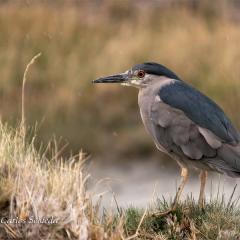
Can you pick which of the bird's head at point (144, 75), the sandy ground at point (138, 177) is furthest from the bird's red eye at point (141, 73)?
the sandy ground at point (138, 177)

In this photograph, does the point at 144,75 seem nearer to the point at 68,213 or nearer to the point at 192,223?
the point at 192,223

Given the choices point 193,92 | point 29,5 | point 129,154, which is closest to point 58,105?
point 129,154

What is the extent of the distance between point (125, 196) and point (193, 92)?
4555 millimetres

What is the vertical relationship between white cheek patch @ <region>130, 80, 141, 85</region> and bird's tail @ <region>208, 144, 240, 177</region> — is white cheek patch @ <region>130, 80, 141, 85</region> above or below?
above

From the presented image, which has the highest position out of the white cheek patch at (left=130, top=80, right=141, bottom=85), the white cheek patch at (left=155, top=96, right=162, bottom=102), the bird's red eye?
the bird's red eye

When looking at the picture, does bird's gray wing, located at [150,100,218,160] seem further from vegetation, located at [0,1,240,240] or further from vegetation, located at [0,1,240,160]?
vegetation, located at [0,1,240,160]

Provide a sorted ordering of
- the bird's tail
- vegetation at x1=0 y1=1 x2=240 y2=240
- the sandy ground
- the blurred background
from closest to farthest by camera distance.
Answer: vegetation at x1=0 y1=1 x2=240 y2=240 → the bird's tail → the sandy ground → the blurred background

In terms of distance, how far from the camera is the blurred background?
1123 centimetres

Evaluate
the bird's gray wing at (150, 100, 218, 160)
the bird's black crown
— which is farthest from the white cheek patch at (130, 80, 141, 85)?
the bird's gray wing at (150, 100, 218, 160)

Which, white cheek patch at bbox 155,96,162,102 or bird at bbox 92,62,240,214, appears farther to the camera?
white cheek patch at bbox 155,96,162,102

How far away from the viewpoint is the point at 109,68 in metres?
13.0

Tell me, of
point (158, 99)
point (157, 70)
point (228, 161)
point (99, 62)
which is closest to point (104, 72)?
point (99, 62)

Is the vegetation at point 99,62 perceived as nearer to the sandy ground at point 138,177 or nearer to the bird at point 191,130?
the sandy ground at point 138,177

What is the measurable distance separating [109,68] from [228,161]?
7.12m
